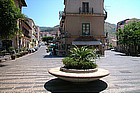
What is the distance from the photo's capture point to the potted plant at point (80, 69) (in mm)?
4191

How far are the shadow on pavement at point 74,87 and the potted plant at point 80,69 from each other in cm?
25

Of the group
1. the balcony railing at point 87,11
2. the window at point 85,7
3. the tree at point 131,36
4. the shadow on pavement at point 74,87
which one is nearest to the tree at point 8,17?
the shadow on pavement at point 74,87

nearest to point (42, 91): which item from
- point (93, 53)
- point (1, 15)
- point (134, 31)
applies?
point (93, 53)

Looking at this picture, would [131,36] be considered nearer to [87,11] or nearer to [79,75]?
[87,11]

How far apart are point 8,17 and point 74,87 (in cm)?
448

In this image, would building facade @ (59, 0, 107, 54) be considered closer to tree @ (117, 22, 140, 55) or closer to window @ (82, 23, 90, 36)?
window @ (82, 23, 90, 36)

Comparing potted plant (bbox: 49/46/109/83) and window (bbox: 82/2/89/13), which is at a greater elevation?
window (bbox: 82/2/89/13)

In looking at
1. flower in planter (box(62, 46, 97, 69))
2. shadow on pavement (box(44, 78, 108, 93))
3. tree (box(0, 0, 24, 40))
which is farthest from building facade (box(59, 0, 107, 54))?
shadow on pavement (box(44, 78, 108, 93))

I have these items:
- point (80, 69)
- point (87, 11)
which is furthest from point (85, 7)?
point (80, 69)

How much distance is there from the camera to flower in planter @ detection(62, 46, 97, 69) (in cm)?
454

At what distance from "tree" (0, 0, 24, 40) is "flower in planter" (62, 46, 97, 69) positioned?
388 centimetres

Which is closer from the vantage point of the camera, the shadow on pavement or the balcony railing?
the shadow on pavement
